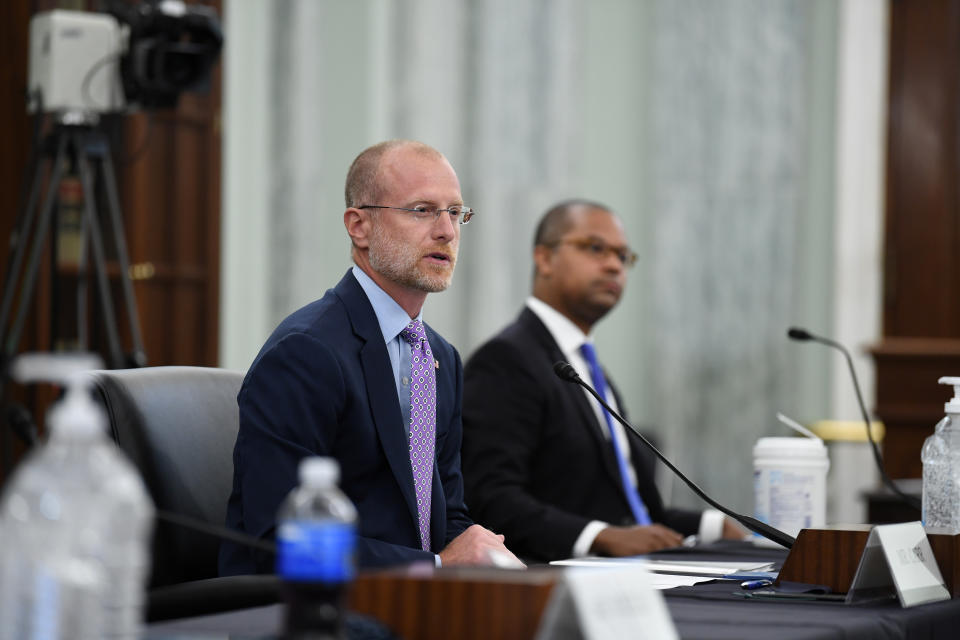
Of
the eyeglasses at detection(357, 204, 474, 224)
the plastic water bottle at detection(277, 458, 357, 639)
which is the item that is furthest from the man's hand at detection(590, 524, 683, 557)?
the plastic water bottle at detection(277, 458, 357, 639)

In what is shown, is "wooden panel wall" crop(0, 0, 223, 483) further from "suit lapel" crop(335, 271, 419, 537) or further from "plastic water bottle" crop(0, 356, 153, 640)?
"plastic water bottle" crop(0, 356, 153, 640)

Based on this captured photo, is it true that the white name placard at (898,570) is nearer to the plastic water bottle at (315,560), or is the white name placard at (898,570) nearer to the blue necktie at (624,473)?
the plastic water bottle at (315,560)

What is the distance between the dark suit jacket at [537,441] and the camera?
2701 millimetres

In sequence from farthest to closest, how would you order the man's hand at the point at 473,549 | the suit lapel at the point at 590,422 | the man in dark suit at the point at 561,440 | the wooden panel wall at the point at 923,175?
the wooden panel wall at the point at 923,175
the suit lapel at the point at 590,422
the man in dark suit at the point at 561,440
the man's hand at the point at 473,549

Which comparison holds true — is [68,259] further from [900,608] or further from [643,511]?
[900,608]

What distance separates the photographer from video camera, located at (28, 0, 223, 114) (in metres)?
3.68

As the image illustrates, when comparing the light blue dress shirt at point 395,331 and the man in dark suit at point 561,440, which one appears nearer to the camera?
the light blue dress shirt at point 395,331

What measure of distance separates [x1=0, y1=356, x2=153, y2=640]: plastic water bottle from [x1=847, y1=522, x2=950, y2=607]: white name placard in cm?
95

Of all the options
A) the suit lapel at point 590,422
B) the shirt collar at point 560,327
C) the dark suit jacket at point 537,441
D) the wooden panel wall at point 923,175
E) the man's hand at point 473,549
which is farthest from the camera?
the wooden panel wall at point 923,175

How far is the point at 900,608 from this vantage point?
163 cm

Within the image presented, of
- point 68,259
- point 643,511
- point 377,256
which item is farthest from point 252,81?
point 377,256

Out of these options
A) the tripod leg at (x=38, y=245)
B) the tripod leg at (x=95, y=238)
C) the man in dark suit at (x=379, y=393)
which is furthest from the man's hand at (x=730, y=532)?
the tripod leg at (x=38, y=245)

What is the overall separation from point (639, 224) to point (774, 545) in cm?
374

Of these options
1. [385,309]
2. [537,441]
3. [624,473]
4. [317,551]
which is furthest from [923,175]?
[317,551]
